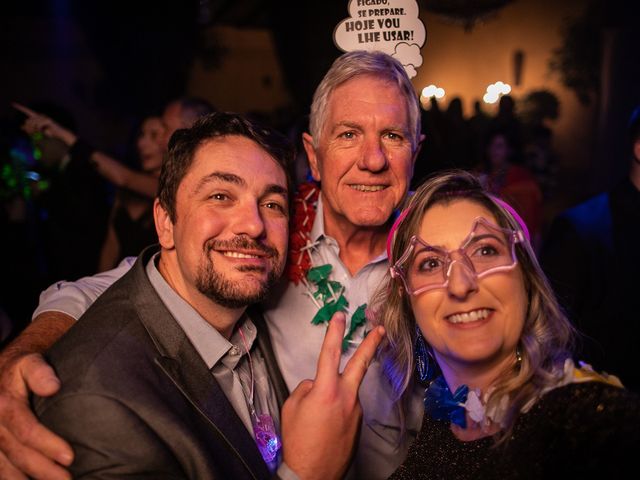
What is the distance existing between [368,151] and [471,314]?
754 millimetres

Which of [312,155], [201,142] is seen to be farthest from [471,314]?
[312,155]

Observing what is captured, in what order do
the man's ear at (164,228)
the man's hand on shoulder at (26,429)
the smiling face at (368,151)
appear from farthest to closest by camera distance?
the smiling face at (368,151), the man's ear at (164,228), the man's hand on shoulder at (26,429)

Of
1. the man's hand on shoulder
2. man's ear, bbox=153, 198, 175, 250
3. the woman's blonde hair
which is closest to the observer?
the man's hand on shoulder

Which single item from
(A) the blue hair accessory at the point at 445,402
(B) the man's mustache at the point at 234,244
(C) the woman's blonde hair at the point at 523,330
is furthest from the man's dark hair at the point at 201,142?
(A) the blue hair accessory at the point at 445,402

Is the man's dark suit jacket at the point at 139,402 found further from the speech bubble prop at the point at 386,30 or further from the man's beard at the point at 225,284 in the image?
the speech bubble prop at the point at 386,30

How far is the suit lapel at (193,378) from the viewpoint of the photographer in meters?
1.43

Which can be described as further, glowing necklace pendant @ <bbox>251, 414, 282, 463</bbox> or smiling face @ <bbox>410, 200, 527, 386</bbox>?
glowing necklace pendant @ <bbox>251, 414, 282, 463</bbox>

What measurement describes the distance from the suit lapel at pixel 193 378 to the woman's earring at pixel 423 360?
52 centimetres

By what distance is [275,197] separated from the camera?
175 cm

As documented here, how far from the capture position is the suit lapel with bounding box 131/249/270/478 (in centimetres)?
143

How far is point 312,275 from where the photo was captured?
2021mm

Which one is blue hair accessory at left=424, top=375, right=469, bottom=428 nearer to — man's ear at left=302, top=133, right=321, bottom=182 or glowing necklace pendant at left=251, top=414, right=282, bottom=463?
glowing necklace pendant at left=251, top=414, right=282, bottom=463

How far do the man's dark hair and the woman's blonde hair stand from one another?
1.46 feet

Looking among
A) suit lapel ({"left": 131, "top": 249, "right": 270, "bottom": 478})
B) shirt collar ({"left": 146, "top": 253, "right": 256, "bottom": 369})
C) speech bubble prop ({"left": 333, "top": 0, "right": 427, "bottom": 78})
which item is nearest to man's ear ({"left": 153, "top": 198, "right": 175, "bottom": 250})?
shirt collar ({"left": 146, "top": 253, "right": 256, "bottom": 369})
